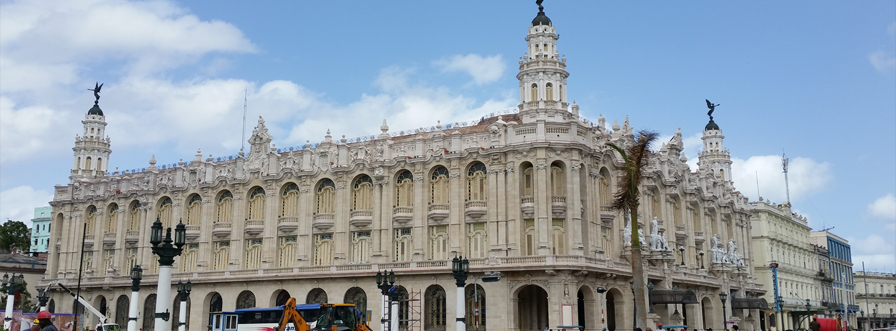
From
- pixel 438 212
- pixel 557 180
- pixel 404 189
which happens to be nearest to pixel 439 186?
pixel 438 212

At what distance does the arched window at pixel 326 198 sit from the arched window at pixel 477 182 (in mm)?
11104

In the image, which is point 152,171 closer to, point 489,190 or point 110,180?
point 110,180

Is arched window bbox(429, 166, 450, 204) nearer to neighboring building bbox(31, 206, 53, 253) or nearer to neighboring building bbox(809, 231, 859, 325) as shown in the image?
neighboring building bbox(809, 231, 859, 325)

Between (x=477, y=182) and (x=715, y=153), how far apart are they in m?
37.2

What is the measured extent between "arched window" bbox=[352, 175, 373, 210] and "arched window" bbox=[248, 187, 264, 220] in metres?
8.53

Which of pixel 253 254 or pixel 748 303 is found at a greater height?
pixel 253 254

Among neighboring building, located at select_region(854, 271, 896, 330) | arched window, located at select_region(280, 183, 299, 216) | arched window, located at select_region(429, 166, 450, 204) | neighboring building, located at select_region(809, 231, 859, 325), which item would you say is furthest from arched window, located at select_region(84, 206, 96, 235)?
neighboring building, located at select_region(854, 271, 896, 330)

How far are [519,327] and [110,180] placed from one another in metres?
40.7

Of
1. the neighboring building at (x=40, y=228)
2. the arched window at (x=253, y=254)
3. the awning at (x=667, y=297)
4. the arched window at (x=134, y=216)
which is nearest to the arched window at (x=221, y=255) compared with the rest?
the arched window at (x=253, y=254)

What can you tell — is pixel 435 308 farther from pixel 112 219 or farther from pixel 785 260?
pixel 785 260

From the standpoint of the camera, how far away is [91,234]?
247 feet

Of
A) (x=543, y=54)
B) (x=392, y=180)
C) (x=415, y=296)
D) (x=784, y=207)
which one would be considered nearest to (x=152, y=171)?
(x=392, y=180)

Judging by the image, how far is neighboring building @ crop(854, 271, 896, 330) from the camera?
411 ft

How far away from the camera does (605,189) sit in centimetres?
6056
